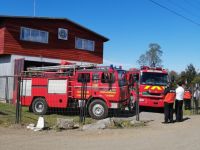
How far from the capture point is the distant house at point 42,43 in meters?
29.8

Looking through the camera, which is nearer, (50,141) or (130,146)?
(130,146)

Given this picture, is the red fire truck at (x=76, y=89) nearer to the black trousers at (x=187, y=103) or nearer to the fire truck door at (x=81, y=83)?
the fire truck door at (x=81, y=83)

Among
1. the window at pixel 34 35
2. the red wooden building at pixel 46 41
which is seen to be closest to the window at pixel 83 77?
the red wooden building at pixel 46 41

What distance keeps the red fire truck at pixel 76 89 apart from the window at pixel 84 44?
15702 millimetres

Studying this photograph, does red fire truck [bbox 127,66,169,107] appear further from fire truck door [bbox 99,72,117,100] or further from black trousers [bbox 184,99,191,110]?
black trousers [bbox 184,99,191,110]

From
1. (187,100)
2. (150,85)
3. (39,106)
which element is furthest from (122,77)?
(187,100)

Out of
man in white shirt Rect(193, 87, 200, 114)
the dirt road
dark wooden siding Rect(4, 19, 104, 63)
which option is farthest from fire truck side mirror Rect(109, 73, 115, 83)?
dark wooden siding Rect(4, 19, 104, 63)

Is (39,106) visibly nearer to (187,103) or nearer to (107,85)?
(107,85)

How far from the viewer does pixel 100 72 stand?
710 inches

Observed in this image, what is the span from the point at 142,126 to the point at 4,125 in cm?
524

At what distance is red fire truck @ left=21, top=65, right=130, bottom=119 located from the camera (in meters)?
17.6

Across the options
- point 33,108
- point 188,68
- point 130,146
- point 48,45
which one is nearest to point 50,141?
point 130,146

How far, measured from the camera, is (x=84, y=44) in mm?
36625

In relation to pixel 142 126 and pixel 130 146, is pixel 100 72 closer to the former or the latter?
pixel 142 126
